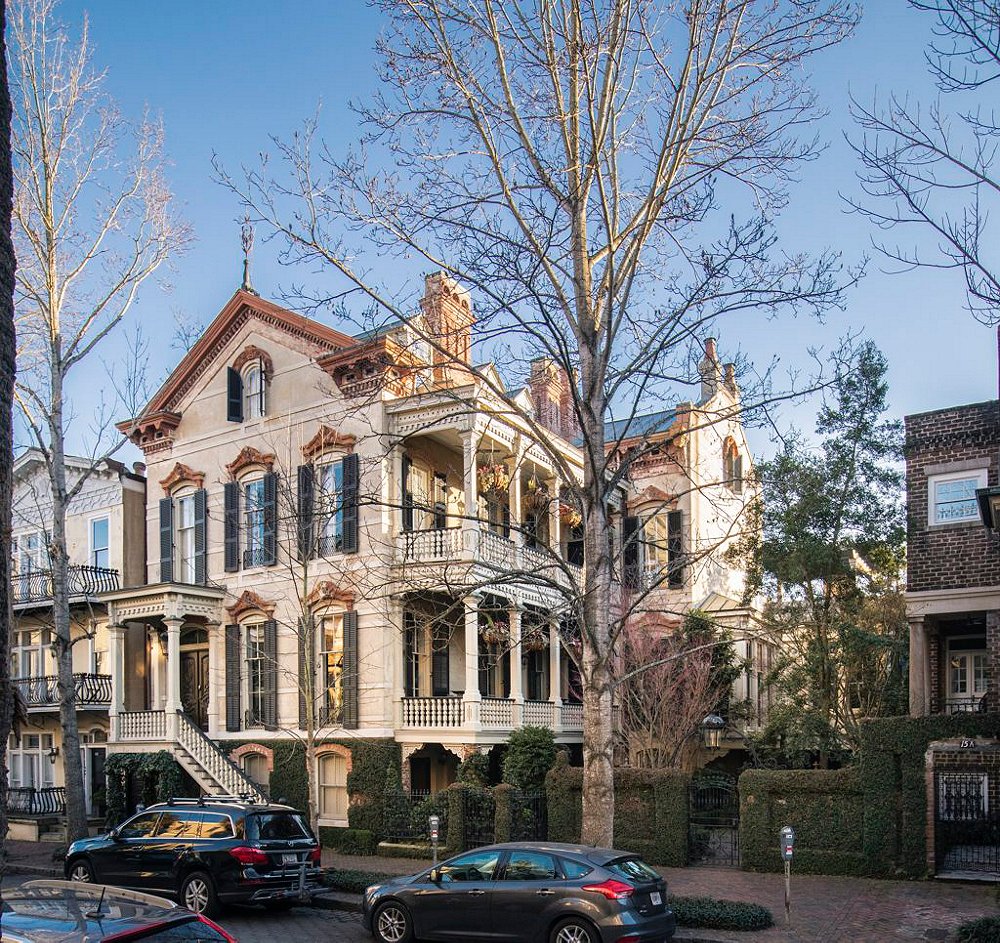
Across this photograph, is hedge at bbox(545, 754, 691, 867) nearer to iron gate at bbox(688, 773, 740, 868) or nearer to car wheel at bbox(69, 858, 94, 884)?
iron gate at bbox(688, 773, 740, 868)

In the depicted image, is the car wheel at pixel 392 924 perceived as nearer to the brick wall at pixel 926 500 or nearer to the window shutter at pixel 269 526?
the brick wall at pixel 926 500

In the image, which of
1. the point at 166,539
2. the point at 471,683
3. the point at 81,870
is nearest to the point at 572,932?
the point at 81,870

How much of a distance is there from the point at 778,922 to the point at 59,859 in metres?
15.9

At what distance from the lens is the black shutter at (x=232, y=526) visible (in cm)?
2797

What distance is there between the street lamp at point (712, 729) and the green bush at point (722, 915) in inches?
505

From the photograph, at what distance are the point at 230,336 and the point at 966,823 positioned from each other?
20912mm

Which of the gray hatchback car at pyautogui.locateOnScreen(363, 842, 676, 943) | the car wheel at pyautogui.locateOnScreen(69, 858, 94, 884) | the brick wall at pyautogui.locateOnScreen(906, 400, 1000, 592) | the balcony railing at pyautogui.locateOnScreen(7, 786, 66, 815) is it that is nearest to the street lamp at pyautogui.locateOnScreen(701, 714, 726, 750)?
the brick wall at pyautogui.locateOnScreen(906, 400, 1000, 592)

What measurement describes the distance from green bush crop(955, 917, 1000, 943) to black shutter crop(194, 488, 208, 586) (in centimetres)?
2057

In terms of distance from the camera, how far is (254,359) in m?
28.5

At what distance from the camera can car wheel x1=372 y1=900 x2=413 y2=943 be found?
13914mm

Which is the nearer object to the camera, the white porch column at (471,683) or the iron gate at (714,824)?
the iron gate at (714,824)

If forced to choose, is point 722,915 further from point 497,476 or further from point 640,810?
point 497,476

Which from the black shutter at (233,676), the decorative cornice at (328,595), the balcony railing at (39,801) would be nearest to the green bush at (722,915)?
the decorative cornice at (328,595)

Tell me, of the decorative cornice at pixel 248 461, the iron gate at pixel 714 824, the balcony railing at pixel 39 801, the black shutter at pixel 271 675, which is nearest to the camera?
the iron gate at pixel 714 824
